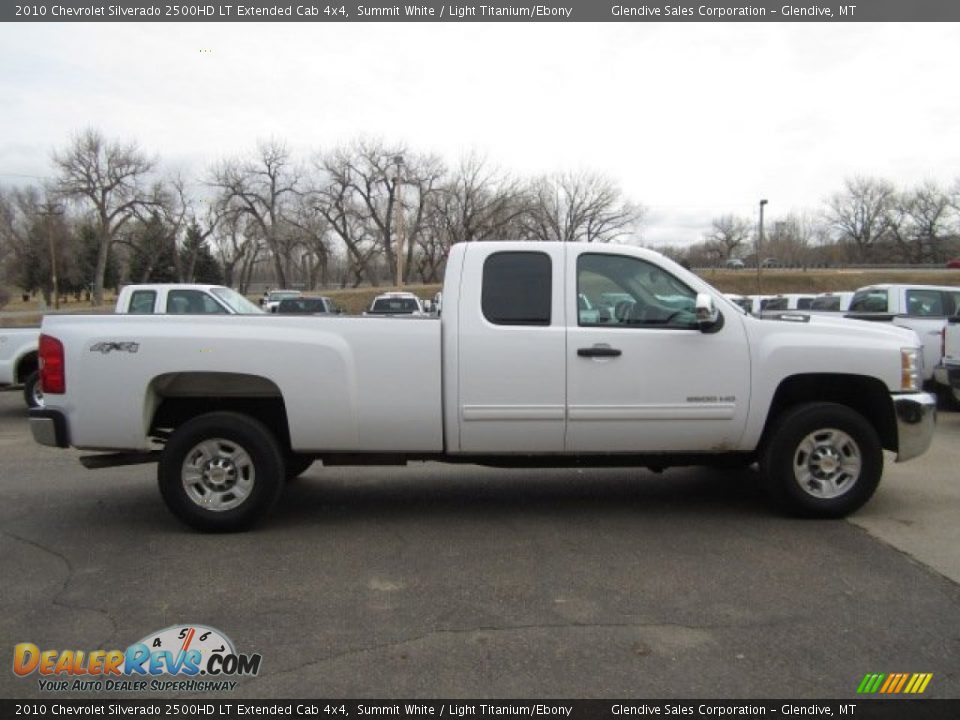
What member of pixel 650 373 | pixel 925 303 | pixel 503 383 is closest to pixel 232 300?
pixel 503 383

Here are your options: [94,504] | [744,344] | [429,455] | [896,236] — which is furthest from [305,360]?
[896,236]

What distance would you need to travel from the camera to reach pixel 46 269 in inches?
2803

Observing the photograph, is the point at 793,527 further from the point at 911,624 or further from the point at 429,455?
the point at 429,455

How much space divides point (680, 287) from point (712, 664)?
2.76m

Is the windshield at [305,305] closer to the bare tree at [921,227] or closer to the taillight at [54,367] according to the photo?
the taillight at [54,367]

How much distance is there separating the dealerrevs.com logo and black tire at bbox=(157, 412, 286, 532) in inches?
60.2

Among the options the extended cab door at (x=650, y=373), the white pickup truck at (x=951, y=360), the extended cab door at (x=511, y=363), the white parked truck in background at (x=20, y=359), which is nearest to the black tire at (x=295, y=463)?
the extended cab door at (x=511, y=363)

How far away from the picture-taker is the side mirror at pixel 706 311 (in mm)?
4873

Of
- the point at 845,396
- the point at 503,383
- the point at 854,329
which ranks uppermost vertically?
the point at 854,329

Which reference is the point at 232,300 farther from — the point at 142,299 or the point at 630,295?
the point at 630,295

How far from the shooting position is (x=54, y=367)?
5.01 metres

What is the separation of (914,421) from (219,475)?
4997mm

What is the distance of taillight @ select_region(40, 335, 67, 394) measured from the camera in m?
4.99

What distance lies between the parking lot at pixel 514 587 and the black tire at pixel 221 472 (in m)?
0.18
